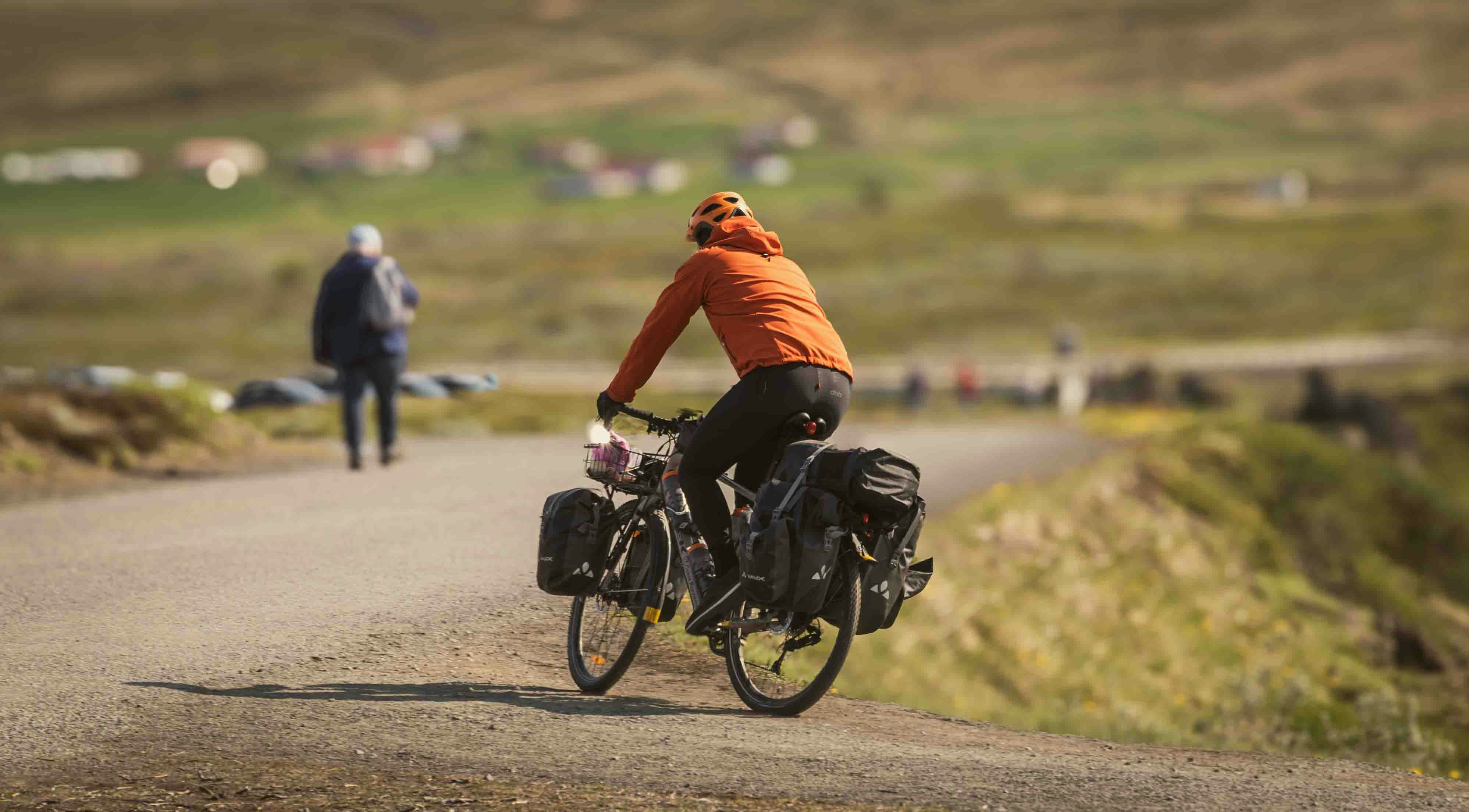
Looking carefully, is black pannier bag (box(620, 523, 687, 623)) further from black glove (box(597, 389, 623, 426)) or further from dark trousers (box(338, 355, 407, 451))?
dark trousers (box(338, 355, 407, 451))

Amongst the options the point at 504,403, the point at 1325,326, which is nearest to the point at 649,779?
the point at 504,403

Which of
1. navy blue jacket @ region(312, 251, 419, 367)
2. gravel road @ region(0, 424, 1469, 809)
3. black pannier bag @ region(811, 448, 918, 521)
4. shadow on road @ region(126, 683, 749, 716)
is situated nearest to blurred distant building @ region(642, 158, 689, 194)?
navy blue jacket @ region(312, 251, 419, 367)

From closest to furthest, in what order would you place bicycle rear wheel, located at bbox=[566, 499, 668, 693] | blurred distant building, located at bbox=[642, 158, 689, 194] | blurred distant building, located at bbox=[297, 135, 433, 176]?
bicycle rear wheel, located at bbox=[566, 499, 668, 693]
blurred distant building, located at bbox=[642, 158, 689, 194]
blurred distant building, located at bbox=[297, 135, 433, 176]

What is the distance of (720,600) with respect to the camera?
758 centimetres

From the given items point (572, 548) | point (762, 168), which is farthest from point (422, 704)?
point (762, 168)

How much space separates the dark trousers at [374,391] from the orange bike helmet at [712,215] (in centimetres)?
766

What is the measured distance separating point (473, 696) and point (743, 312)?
1937mm

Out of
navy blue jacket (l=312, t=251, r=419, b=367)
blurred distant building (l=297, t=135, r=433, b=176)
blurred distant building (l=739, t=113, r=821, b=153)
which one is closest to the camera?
navy blue jacket (l=312, t=251, r=419, b=367)

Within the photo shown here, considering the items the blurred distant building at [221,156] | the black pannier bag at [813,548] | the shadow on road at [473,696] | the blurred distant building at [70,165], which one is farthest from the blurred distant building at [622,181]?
the black pannier bag at [813,548]

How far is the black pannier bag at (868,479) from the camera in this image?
703 cm

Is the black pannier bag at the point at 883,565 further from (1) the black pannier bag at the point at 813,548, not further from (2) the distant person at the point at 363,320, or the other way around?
(2) the distant person at the point at 363,320

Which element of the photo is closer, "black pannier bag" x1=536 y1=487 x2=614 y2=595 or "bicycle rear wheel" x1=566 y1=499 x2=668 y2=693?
"bicycle rear wheel" x1=566 y1=499 x2=668 y2=693

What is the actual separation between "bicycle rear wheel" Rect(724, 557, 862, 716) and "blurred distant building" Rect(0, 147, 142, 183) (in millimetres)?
171151

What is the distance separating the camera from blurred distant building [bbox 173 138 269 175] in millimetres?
170500
